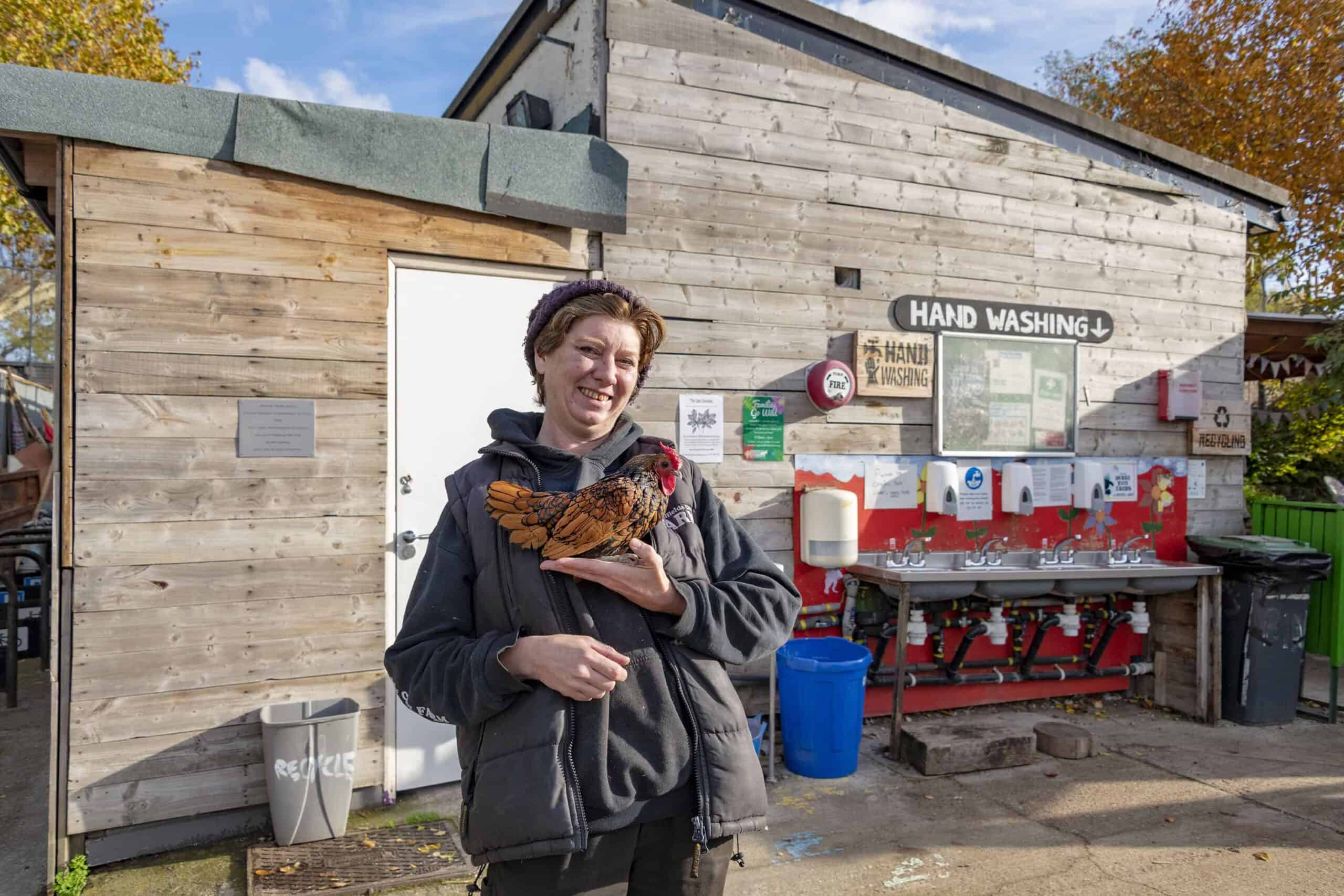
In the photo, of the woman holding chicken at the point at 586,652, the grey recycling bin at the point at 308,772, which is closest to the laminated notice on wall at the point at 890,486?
the grey recycling bin at the point at 308,772

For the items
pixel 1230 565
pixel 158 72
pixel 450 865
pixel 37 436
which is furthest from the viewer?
pixel 158 72

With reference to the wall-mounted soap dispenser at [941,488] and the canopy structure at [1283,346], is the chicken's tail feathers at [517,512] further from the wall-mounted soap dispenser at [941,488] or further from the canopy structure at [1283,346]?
the canopy structure at [1283,346]

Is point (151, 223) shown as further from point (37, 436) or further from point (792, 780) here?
point (37, 436)

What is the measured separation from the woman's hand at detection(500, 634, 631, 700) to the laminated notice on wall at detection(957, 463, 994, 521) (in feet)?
14.5

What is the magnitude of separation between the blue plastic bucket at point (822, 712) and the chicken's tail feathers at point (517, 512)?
3.18 metres

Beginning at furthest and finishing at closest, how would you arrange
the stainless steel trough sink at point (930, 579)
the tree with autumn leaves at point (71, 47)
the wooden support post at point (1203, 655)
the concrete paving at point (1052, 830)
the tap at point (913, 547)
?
1. the tree with autumn leaves at point (71, 47)
2. the wooden support post at point (1203, 655)
3. the tap at point (913, 547)
4. the stainless steel trough sink at point (930, 579)
5. the concrete paving at point (1052, 830)

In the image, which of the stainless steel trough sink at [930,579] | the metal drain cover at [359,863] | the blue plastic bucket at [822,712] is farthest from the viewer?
the stainless steel trough sink at [930,579]

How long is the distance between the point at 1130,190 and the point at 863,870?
5.04 m

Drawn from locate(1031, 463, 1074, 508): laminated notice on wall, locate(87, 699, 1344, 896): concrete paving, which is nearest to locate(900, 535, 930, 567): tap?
locate(1031, 463, 1074, 508): laminated notice on wall

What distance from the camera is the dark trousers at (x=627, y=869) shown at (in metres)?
1.41

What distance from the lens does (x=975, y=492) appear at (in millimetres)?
5406

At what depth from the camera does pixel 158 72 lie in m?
13.6

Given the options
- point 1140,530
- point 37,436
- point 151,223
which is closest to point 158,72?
point 37,436

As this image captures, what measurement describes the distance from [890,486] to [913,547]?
0.42 metres
